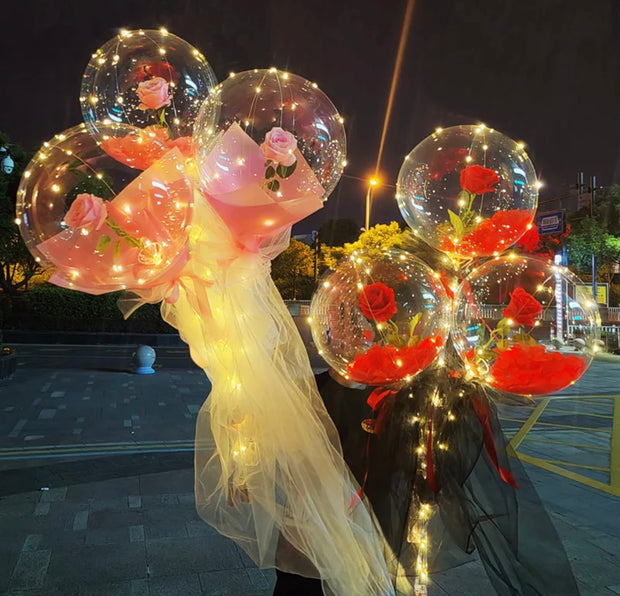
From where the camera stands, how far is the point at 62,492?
4.62 meters

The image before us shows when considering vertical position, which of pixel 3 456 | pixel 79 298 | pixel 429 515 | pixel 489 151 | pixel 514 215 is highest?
pixel 489 151

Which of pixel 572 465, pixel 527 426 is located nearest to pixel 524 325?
pixel 572 465

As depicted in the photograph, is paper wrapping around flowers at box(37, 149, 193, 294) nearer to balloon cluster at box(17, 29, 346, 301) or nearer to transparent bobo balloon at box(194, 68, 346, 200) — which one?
balloon cluster at box(17, 29, 346, 301)

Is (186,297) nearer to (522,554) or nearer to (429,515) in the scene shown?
(429,515)

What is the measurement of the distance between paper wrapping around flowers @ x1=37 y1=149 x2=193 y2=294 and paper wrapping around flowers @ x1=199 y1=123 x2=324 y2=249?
12 cm

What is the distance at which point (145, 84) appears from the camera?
213cm

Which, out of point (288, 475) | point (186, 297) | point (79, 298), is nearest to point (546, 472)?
point (288, 475)

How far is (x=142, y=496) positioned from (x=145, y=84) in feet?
12.0

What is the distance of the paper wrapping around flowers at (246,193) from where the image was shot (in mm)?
1813

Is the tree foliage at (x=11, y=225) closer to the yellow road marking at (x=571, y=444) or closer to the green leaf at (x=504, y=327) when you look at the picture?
the yellow road marking at (x=571, y=444)

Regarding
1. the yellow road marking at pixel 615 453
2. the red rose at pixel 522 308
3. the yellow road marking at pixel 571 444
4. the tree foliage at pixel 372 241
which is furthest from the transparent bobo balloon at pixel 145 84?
the yellow road marking at pixel 571 444

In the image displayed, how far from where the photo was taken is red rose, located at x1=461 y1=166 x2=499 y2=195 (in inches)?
88.6

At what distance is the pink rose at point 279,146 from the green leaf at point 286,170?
1 centimetres

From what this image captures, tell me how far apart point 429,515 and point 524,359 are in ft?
2.44
